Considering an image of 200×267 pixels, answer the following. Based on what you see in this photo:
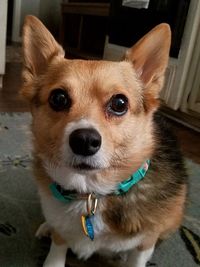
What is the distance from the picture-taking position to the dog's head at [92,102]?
77cm

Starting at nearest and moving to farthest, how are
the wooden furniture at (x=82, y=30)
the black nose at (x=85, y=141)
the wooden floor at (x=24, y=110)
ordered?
the black nose at (x=85, y=141) < the wooden floor at (x=24, y=110) < the wooden furniture at (x=82, y=30)

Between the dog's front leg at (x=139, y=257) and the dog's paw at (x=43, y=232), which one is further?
the dog's paw at (x=43, y=232)

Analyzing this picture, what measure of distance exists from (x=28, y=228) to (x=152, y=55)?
742mm

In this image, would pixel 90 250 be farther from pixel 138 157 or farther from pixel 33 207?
pixel 33 207

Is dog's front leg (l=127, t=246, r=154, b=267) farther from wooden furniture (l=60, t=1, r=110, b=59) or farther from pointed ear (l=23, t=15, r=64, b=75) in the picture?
wooden furniture (l=60, t=1, r=110, b=59)

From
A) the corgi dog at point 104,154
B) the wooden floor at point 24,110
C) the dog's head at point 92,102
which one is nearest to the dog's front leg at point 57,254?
the corgi dog at point 104,154

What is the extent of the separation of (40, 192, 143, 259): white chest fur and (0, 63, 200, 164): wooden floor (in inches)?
31.1

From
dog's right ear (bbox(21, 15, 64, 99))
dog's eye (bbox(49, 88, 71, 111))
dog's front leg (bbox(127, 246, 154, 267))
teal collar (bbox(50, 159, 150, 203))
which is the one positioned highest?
dog's right ear (bbox(21, 15, 64, 99))

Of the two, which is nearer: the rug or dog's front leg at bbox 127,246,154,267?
dog's front leg at bbox 127,246,154,267

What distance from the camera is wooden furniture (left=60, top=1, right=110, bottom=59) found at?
14.9 ft

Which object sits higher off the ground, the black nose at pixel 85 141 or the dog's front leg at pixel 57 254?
the black nose at pixel 85 141

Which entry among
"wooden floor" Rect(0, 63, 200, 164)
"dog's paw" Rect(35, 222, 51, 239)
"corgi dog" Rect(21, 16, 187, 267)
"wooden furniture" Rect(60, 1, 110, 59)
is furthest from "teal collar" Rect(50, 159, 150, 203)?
"wooden furniture" Rect(60, 1, 110, 59)

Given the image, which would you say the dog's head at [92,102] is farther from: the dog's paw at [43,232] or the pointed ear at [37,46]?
the dog's paw at [43,232]

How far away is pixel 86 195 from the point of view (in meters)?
0.89
